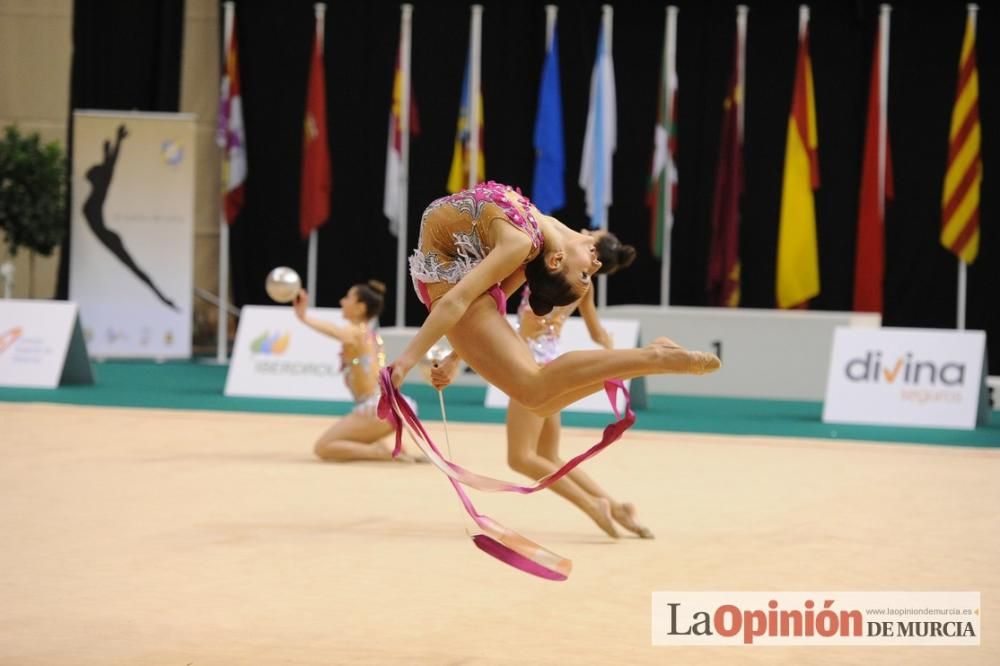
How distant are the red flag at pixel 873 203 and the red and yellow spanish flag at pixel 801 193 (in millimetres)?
487

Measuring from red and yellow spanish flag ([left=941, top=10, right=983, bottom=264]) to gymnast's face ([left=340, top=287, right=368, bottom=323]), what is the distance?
22.9 feet

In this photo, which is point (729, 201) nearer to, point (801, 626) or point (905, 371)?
point (905, 371)

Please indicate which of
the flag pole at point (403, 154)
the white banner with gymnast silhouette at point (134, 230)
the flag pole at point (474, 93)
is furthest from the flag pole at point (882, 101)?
the white banner with gymnast silhouette at point (134, 230)

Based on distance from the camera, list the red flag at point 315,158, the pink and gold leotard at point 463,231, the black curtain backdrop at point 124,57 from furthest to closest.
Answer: the black curtain backdrop at point 124,57 → the red flag at point 315,158 → the pink and gold leotard at point 463,231

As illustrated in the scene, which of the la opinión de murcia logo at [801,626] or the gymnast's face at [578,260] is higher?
the gymnast's face at [578,260]

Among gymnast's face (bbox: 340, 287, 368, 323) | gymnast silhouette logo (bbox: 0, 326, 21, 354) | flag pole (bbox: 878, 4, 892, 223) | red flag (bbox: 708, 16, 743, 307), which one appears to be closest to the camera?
gymnast's face (bbox: 340, 287, 368, 323)

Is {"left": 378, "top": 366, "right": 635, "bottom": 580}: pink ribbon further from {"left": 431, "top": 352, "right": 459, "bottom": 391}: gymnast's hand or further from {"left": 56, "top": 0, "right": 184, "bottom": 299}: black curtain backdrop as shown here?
{"left": 56, "top": 0, "right": 184, "bottom": 299}: black curtain backdrop

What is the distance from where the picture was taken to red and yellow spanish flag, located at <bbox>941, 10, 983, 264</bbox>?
13.0 m

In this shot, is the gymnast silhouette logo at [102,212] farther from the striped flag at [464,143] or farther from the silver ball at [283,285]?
the silver ball at [283,285]

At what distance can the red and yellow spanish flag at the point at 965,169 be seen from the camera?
13016 mm

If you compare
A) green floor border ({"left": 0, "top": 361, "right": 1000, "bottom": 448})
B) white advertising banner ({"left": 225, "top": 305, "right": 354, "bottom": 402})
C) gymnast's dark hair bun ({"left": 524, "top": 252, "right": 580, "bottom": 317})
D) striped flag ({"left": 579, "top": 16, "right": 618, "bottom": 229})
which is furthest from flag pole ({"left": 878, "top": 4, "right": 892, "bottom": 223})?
gymnast's dark hair bun ({"left": 524, "top": 252, "right": 580, "bottom": 317})

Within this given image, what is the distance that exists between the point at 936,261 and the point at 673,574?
34.1 ft

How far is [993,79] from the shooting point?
47.7 feet

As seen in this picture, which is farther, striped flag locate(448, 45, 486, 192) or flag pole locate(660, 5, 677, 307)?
striped flag locate(448, 45, 486, 192)
